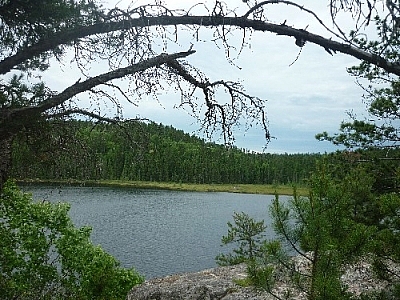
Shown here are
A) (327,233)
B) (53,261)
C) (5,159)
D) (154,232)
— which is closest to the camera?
(327,233)

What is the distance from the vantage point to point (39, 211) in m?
10.2

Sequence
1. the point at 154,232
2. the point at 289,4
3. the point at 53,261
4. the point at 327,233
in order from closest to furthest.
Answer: the point at 289,4
the point at 327,233
the point at 53,261
the point at 154,232

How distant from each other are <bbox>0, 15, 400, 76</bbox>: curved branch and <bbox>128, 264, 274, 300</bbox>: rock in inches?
161

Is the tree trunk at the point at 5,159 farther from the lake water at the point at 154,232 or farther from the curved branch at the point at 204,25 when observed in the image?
the lake water at the point at 154,232

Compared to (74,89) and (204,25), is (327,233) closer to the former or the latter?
(204,25)

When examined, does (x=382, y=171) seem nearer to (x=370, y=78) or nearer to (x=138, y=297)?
(x=370, y=78)

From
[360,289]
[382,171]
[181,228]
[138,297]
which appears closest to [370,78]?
[382,171]

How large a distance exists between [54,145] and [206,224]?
30.9 m

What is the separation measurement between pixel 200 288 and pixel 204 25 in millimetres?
4765

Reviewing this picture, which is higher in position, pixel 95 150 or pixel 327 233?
pixel 95 150

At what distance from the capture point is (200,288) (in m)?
6.52

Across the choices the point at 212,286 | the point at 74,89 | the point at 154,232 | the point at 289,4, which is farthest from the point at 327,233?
the point at 154,232

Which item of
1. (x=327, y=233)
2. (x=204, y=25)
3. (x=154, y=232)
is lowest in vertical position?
(x=154, y=232)

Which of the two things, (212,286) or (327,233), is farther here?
(212,286)
